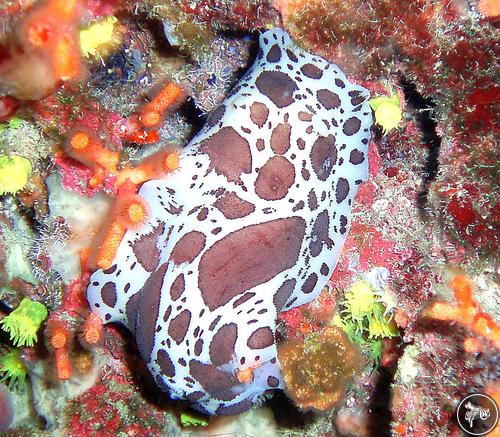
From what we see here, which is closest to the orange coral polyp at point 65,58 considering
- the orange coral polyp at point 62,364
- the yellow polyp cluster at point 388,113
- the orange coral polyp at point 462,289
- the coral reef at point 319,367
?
the yellow polyp cluster at point 388,113

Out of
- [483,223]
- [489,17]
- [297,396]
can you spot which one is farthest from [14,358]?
[489,17]

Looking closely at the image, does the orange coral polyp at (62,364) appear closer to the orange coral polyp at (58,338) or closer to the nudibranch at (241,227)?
the orange coral polyp at (58,338)

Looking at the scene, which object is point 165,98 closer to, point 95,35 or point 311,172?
point 95,35

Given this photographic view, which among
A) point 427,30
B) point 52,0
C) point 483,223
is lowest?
point 483,223

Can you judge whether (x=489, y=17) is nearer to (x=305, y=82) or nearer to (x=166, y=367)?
(x=305, y=82)

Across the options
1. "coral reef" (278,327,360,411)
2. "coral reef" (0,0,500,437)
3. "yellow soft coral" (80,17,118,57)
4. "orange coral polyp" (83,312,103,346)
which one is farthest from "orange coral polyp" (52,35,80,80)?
"coral reef" (278,327,360,411)

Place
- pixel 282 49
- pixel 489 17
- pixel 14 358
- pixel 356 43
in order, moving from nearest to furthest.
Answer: pixel 489 17 → pixel 356 43 → pixel 282 49 → pixel 14 358
